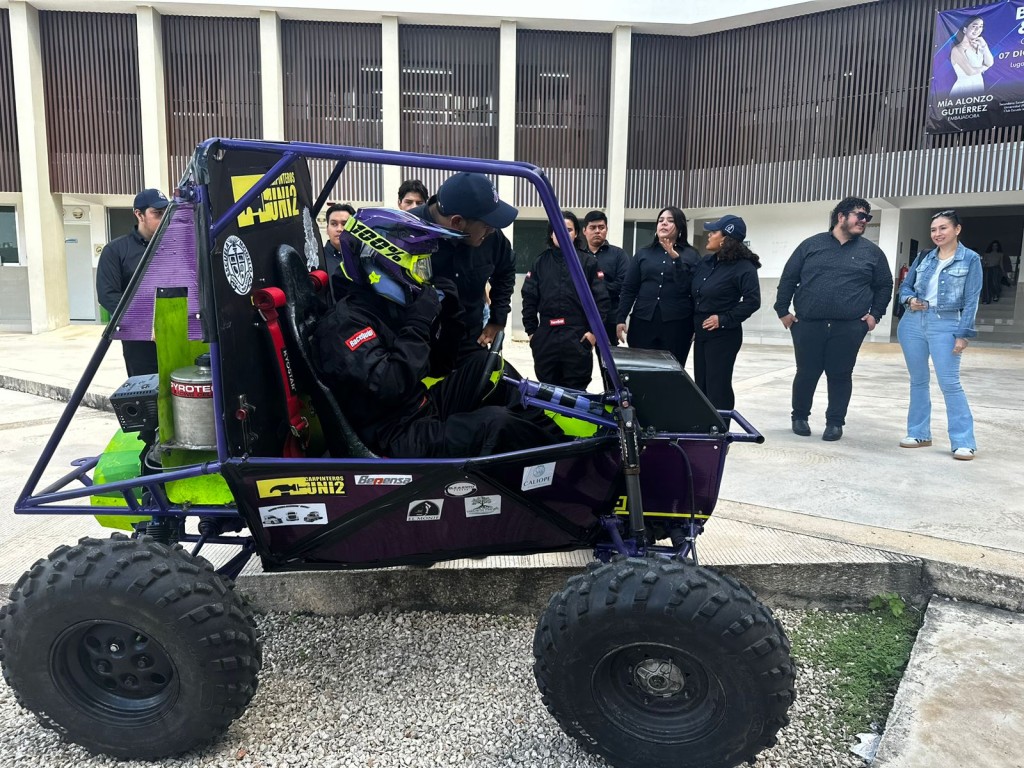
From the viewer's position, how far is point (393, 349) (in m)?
2.16

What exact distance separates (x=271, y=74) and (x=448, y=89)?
324 cm

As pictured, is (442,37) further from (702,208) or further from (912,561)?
(912,561)

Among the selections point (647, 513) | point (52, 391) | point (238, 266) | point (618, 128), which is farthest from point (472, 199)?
point (618, 128)

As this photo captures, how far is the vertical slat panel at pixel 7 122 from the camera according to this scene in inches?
517

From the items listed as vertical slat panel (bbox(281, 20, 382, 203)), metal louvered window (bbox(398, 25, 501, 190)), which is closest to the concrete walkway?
vertical slat panel (bbox(281, 20, 382, 203))

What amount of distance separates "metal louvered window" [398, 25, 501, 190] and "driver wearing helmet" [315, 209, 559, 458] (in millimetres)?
11882

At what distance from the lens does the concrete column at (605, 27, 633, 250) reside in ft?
44.4

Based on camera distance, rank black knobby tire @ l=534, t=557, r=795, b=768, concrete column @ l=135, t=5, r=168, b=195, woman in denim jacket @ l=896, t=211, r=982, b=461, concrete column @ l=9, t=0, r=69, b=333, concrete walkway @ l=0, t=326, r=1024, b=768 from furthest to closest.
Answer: concrete column @ l=135, t=5, r=168, b=195, concrete column @ l=9, t=0, r=69, b=333, woman in denim jacket @ l=896, t=211, r=982, b=461, concrete walkway @ l=0, t=326, r=1024, b=768, black knobby tire @ l=534, t=557, r=795, b=768

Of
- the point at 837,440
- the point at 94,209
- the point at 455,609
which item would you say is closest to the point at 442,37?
the point at 94,209

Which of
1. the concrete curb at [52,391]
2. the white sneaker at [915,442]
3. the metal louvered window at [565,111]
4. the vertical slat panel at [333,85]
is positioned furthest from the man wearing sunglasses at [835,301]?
the vertical slat panel at [333,85]

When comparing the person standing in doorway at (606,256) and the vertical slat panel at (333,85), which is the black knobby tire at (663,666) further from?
the vertical slat panel at (333,85)

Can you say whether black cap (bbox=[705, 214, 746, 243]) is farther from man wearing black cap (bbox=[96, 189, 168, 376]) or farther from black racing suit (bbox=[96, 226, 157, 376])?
black racing suit (bbox=[96, 226, 157, 376])

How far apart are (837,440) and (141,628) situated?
4782 mm

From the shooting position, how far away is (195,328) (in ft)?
6.57
